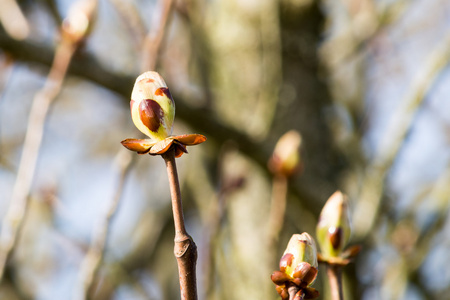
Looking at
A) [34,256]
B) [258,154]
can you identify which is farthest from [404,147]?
[34,256]

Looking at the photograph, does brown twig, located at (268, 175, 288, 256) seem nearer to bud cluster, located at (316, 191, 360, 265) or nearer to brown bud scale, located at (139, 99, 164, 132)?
bud cluster, located at (316, 191, 360, 265)

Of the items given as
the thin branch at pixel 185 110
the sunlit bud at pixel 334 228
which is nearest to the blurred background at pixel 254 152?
the thin branch at pixel 185 110

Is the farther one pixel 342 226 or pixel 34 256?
pixel 34 256

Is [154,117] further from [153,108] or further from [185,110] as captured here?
[185,110]

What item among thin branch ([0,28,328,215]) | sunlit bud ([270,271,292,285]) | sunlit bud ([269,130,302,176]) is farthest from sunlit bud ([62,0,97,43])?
sunlit bud ([270,271,292,285])

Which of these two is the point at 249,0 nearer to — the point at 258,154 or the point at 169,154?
the point at 258,154

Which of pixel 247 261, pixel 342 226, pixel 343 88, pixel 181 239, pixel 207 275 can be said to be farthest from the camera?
pixel 343 88
